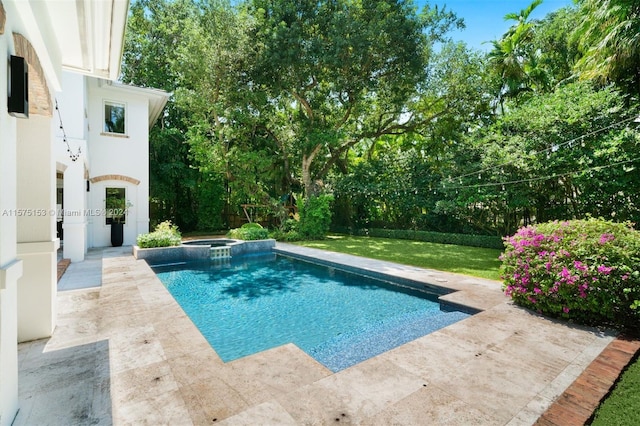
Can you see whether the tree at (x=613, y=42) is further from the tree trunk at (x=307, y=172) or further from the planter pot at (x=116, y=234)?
the planter pot at (x=116, y=234)

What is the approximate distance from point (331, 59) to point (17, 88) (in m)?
13.6

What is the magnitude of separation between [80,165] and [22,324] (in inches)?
256

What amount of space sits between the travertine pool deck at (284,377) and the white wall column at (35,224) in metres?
0.34

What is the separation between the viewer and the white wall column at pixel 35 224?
377 cm

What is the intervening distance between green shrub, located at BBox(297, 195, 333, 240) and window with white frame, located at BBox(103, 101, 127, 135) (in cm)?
892

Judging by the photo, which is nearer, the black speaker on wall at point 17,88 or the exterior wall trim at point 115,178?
the black speaker on wall at point 17,88

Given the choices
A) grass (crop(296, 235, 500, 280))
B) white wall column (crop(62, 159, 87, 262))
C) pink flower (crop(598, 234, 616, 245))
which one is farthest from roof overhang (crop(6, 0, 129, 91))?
grass (crop(296, 235, 500, 280))

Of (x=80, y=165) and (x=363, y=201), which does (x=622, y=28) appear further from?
(x=80, y=165)

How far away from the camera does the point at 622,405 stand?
2.79 m

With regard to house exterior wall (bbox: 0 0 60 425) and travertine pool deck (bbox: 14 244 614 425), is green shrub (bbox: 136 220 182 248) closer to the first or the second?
travertine pool deck (bbox: 14 244 614 425)

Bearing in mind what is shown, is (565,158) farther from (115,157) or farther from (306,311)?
(115,157)

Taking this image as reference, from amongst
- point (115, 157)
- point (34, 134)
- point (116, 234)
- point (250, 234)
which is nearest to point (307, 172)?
point (250, 234)

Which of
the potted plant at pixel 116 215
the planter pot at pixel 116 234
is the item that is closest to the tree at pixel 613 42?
the potted plant at pixel 116 215

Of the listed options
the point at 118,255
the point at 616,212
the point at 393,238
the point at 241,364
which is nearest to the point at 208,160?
the point at 118,255
